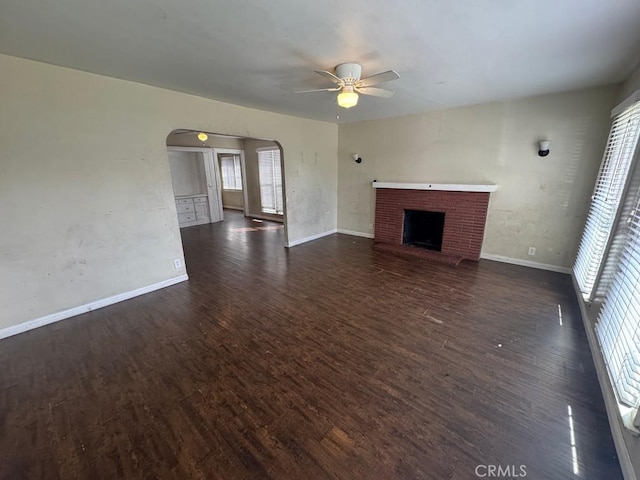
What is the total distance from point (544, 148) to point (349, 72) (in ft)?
10.3

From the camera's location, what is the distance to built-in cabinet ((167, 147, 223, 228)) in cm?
716

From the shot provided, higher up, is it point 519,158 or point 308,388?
point 519,158

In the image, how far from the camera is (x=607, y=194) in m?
2.82

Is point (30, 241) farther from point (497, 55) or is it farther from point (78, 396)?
point (497, 55)

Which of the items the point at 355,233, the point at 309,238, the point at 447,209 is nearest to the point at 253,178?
the point at 309,238

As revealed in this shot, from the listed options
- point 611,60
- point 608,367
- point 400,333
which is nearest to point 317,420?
point 400,333

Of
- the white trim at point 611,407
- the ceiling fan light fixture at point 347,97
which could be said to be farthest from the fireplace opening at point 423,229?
the ceiling fan light fixture at point 347,97

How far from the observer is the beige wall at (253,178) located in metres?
7.80

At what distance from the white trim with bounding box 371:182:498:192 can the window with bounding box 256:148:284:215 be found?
3.15m

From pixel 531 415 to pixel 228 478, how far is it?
1867mm

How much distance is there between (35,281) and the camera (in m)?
2.66

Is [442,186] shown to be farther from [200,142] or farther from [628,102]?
[200,142]

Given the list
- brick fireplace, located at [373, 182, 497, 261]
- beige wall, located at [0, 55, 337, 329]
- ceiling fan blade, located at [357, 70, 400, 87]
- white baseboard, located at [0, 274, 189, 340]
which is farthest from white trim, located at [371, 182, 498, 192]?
white baseboard, located at [0, 274, 189, 340]

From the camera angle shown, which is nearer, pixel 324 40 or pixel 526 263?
pixel 324 40
